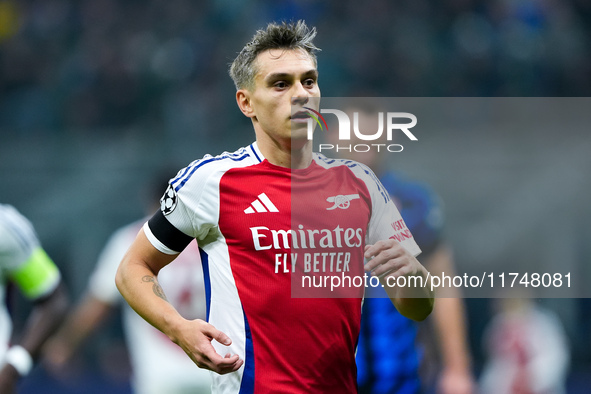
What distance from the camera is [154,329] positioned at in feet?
21.3

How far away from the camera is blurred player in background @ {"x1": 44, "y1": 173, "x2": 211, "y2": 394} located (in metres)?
6.37

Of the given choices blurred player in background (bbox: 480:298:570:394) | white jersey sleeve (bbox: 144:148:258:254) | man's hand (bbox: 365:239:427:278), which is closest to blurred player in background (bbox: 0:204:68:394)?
white jersey sleeve (bbox: 144:148:258:254)

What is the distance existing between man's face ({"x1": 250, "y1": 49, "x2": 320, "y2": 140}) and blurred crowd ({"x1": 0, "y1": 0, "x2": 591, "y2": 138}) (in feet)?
26.1

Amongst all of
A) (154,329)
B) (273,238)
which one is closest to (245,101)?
(273,238)

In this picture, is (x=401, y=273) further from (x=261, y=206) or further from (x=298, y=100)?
(x=298, y=100)

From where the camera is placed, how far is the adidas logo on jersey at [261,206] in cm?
342

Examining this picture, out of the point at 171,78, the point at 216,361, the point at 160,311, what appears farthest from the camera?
the point at 171,78

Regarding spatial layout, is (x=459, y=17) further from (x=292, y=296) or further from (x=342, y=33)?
(x=292, y=296)

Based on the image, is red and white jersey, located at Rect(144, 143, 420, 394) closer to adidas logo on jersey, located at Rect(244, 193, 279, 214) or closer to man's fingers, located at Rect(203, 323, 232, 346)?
adidas logo on jersey, located at Rect(244, 193, 279, 214)

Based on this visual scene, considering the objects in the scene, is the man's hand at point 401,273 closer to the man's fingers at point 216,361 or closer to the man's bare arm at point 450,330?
the man's fingers at point 216,361

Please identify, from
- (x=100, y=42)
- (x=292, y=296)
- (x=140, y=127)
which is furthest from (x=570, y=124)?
(x=100, y=42)

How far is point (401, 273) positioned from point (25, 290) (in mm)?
3036

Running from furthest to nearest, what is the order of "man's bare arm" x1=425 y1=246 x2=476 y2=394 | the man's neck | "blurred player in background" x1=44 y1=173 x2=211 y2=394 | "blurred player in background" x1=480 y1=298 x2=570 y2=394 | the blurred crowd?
the blurred crowd
"blurred player in background" x1=480 y1=298 x2=570 y2=394
"blurred player in background" x1=44 y1=173 x2=211 y2=394
"man's bare arm" x1=425 y1=246 x2=476 y2=394
the man's neck

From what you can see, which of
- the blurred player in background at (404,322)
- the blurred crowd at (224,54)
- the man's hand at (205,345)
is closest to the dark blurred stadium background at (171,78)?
the blurred crowd at (224,54)
